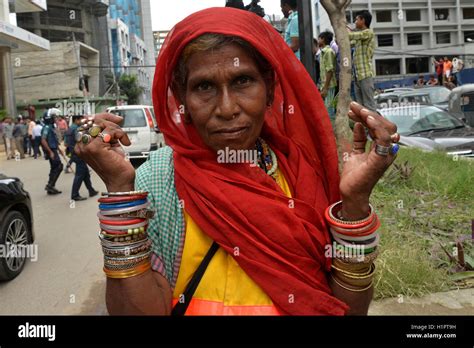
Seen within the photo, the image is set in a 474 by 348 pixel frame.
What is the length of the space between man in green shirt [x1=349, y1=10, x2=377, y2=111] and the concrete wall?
117ft

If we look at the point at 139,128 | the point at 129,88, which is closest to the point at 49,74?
the point at 129,88

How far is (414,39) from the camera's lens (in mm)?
41719

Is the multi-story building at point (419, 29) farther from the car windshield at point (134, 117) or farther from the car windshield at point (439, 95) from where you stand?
the car windshield at point (134, 117)

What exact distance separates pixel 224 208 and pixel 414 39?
45.8m

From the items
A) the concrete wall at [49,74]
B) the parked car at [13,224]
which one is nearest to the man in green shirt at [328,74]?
the parked car at [13,224]

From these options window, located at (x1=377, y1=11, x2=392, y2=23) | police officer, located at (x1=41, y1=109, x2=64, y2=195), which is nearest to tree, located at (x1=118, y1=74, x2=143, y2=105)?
window, located at (x1=377, y1=11, x2=392, y2=23)

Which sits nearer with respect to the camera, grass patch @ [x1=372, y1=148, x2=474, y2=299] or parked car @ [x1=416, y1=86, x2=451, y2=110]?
grass patch @ [x1=372, y1=148, x2=474, y2=299]

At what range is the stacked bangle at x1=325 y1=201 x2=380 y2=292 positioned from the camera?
1.30 meters

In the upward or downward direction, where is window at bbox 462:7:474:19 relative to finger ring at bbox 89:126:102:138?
upward

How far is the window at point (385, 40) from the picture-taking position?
136 feet

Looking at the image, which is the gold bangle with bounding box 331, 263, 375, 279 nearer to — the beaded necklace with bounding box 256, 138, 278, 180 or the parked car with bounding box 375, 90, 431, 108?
the beaded necklace with bounding box 256, 138, 278, 180
